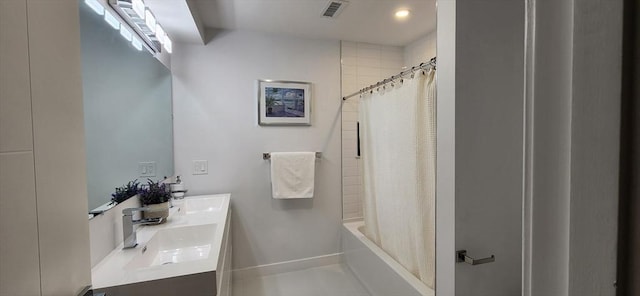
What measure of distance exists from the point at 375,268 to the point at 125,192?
1796 mm

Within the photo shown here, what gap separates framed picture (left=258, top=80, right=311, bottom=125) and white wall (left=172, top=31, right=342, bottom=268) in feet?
0.22

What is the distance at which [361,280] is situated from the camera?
2.25 metres

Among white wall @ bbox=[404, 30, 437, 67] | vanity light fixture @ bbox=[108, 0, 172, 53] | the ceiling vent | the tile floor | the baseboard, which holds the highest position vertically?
the ceiling vent

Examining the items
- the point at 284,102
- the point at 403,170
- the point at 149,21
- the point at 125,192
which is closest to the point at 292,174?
the point at 284,102

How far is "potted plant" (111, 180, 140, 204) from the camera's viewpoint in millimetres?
1286

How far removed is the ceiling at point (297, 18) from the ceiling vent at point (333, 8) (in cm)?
3

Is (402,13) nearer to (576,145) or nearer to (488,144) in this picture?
(488,144)

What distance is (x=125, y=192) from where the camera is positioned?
1.37 meters

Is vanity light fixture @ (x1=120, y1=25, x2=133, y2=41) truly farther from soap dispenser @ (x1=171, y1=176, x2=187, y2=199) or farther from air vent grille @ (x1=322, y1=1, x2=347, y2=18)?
air vent grille @ (x1=322, y1=1, x2=347, y2=18)

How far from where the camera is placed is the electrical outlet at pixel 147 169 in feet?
5.29

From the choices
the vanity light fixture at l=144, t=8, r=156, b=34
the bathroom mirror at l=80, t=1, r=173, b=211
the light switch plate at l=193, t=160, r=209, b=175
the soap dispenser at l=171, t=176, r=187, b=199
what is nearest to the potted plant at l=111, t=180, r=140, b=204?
the bathroom mirror at l=80, t=1, r=173, b=211

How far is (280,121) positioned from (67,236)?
1965 mm

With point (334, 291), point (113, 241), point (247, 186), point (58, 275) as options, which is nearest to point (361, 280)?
point (334, 291)

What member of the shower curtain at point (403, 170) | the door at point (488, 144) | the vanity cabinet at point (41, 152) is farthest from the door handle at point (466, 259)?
the vanity cabinet at point (41, 152)
